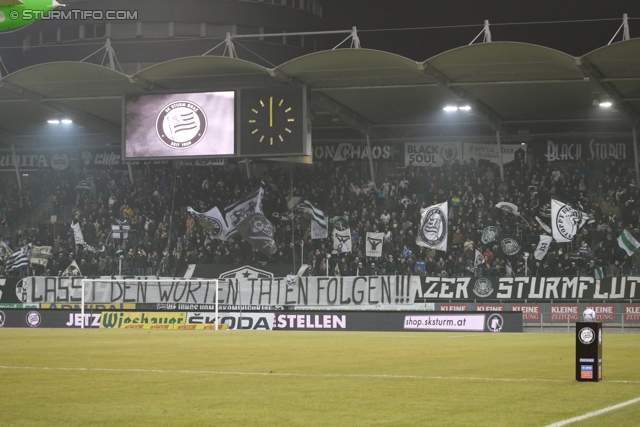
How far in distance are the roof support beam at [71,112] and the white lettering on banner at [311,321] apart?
16152 millimetres

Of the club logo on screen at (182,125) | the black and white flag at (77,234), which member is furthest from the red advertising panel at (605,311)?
the black and white flag at (77,234)

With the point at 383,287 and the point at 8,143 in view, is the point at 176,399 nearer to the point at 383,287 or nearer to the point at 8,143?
the point at 383,287

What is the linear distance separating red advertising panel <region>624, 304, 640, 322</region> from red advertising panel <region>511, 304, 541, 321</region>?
3.35m

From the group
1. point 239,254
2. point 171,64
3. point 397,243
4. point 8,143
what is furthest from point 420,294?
point 8,143

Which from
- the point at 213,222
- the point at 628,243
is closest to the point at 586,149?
the point at 628,243

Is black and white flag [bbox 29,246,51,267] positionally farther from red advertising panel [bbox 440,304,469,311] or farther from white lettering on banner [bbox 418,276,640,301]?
red advertising panel [bbox 440,304,469,311]

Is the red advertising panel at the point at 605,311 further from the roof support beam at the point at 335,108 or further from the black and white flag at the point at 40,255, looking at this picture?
the black and white flag at the point at 40,255

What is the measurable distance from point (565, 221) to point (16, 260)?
25.7m

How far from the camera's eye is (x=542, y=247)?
3950 cm

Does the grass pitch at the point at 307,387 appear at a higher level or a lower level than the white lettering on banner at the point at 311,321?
higher

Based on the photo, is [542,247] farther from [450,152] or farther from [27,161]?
[27,161]

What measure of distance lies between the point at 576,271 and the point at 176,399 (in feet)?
97.5

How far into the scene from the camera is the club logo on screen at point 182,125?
37375 millimetres

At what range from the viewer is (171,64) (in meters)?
37.6
